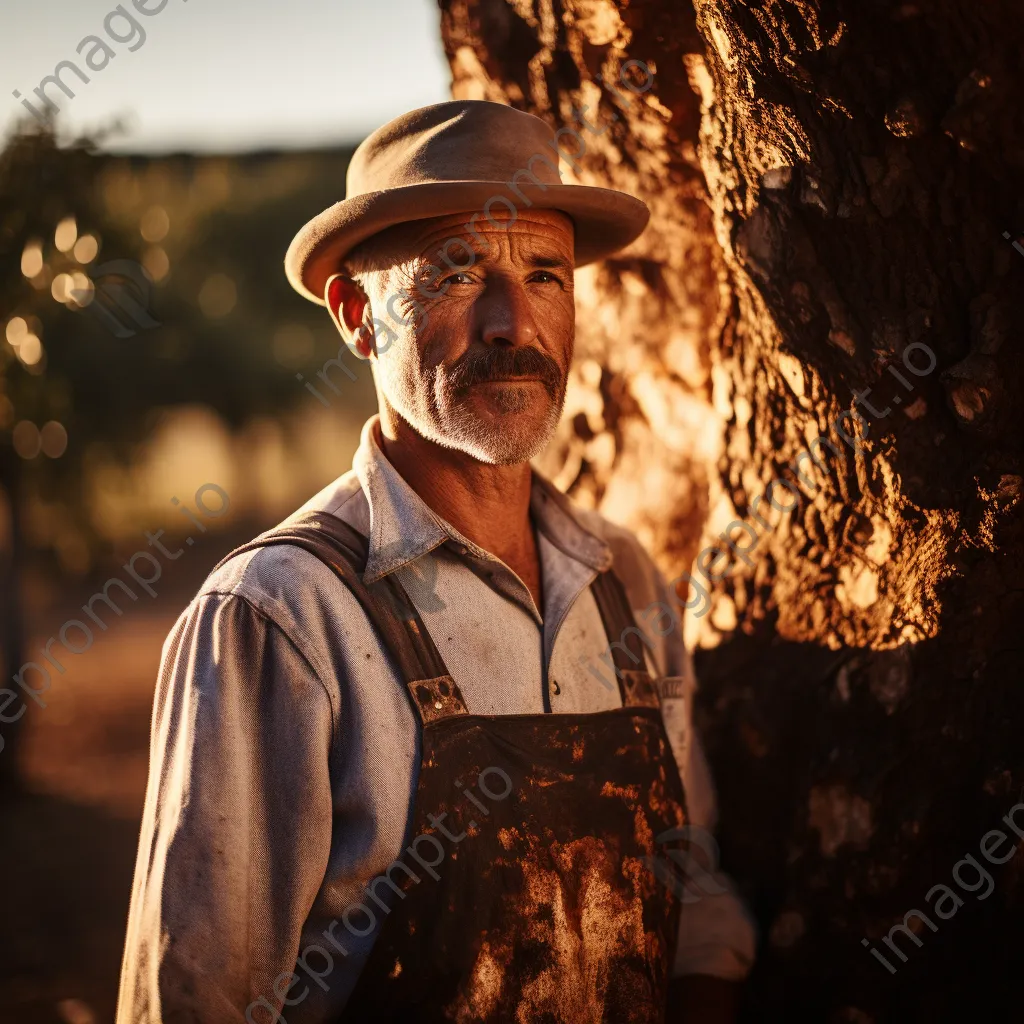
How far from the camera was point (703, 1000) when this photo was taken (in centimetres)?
231

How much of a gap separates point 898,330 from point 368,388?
78.2 feet

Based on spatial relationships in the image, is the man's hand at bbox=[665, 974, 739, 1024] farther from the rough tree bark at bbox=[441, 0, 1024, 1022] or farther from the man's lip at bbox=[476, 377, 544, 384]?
the man's lip at bbox=[476, 377, 544, 384]

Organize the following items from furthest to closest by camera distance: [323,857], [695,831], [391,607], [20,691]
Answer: [20,691] → [695,831] → [391,607] → [323,857]

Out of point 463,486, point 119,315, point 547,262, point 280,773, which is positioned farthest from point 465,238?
point 119,315

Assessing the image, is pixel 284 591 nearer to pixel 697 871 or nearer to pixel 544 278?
pixel 544 278

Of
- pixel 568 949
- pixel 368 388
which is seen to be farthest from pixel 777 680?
pixel 368 388

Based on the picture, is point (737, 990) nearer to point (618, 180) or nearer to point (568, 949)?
point (568, 949)

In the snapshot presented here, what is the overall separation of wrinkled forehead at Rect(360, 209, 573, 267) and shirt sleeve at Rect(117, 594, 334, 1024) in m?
0.81

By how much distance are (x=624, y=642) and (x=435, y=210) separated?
1043 millimetres

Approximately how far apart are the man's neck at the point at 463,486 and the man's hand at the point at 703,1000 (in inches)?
37.1

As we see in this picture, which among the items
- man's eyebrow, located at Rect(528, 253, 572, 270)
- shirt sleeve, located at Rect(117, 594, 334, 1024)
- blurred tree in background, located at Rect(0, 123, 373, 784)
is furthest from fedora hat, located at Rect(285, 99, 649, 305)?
blurred tree in background, located at Rect(0, 123, 373, 784)

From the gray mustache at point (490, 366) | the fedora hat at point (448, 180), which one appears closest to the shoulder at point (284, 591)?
the gray mustache at point (490, 366)

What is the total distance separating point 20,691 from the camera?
9.46 meters

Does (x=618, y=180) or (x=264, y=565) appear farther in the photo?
(x=618, y=180)
